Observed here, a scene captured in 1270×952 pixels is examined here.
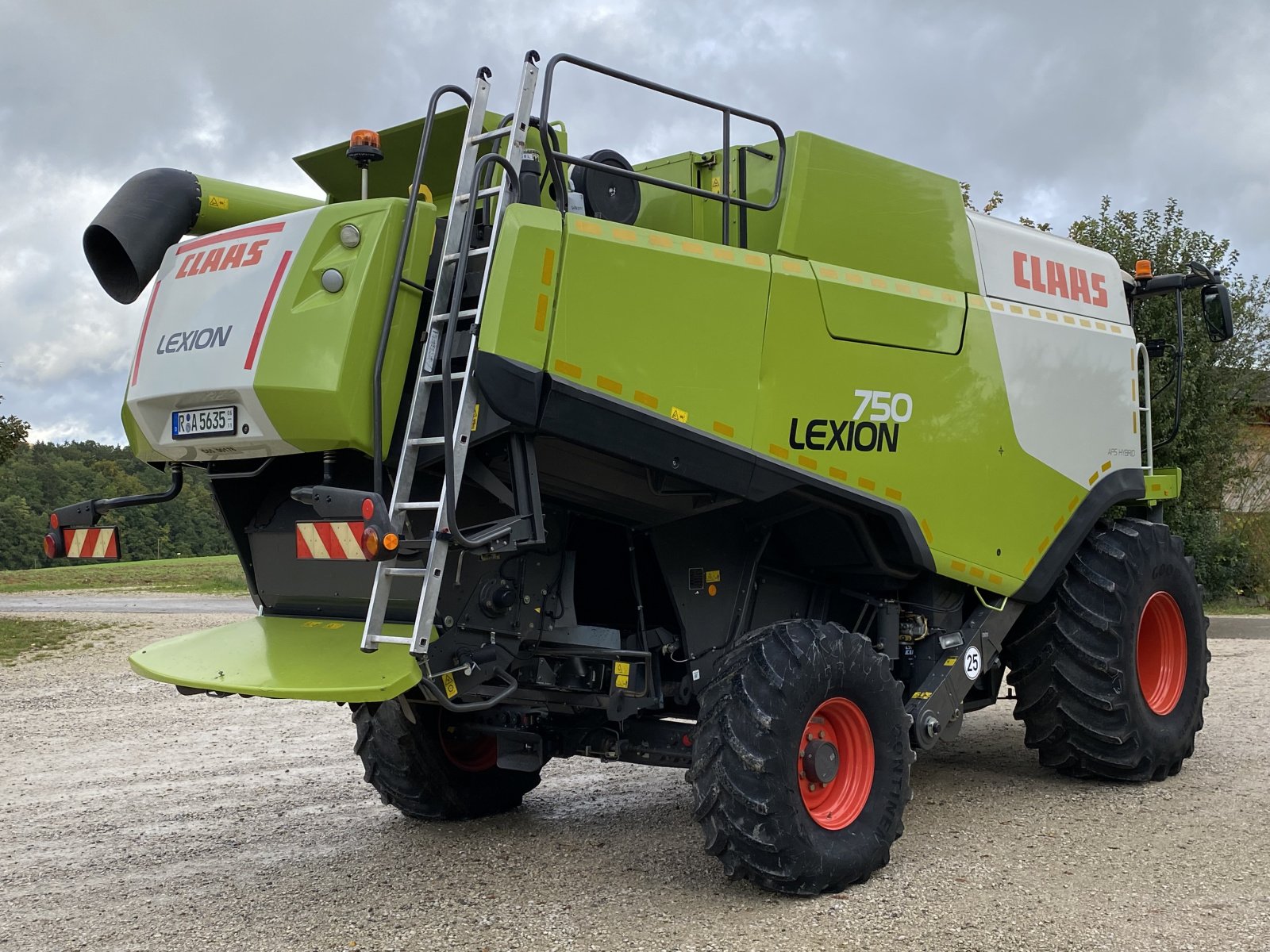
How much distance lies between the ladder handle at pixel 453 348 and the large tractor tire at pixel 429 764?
6.74ft

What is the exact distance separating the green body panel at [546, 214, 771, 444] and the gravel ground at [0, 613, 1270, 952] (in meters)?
1.87

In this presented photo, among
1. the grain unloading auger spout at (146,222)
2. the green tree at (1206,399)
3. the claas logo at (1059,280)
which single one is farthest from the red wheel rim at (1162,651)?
the green tree at (1206,399)

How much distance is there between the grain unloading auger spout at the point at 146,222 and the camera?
5074 mm

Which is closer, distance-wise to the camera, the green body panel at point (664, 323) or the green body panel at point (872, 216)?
the green body panel at point (664, 323)

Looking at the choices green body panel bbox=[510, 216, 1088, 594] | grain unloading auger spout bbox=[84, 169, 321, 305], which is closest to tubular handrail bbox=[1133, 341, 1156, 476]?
green body panel bbox=[510, 216, 1088, 594]

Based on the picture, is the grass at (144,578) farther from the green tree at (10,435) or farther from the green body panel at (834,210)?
the green body panel at (834,210)

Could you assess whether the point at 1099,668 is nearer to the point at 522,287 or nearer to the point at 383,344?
the point at 522,287

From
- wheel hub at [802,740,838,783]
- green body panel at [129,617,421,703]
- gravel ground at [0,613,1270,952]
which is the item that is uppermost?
green body panel at [129,617,421,703]

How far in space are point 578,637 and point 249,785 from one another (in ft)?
10.6

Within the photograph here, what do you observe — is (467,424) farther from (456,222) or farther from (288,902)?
(288,902)

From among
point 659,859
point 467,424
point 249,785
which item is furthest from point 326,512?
point 249,785

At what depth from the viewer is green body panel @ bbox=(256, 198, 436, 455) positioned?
435 centimetres

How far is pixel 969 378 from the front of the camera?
584 centimetres

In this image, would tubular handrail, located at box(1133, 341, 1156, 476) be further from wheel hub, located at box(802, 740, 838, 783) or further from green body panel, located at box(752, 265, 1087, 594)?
wheel hub, located at box(802, 740, 838, 783)
